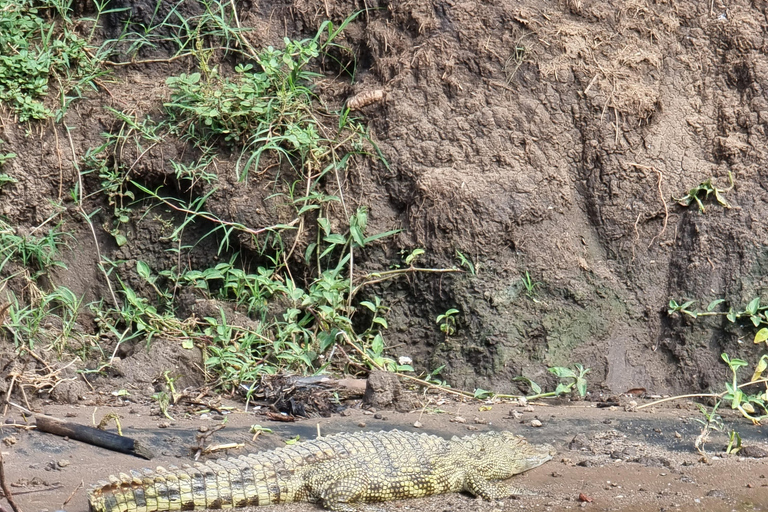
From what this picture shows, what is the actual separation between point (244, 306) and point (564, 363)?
227cm

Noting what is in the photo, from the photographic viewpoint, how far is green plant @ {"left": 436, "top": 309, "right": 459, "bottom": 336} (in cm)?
569

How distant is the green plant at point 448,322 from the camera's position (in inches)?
224

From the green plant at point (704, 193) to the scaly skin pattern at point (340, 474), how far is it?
237 centimetres

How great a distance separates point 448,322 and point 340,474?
198 cm

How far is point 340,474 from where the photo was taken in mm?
3953

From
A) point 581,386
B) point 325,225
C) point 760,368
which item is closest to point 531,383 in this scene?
point 581,386

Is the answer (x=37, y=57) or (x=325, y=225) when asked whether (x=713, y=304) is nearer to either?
(x=325, y=225)

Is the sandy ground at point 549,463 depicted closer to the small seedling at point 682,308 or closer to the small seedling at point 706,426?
the small seedling at point 706,426

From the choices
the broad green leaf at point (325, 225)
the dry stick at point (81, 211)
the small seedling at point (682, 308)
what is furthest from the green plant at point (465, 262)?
the dry stick at point (81, 211)

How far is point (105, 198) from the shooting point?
20.4ft

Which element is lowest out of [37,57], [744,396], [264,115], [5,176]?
[744,396]

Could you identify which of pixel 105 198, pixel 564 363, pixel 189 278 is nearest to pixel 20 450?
pixel 189 278

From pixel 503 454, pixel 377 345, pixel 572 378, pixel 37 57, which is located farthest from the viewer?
pixel 37 57

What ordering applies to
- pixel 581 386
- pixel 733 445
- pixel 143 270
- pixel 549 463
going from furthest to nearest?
pixel 143 270 → pixel 581 386 → pixel 733 445 → pixel 549 463
